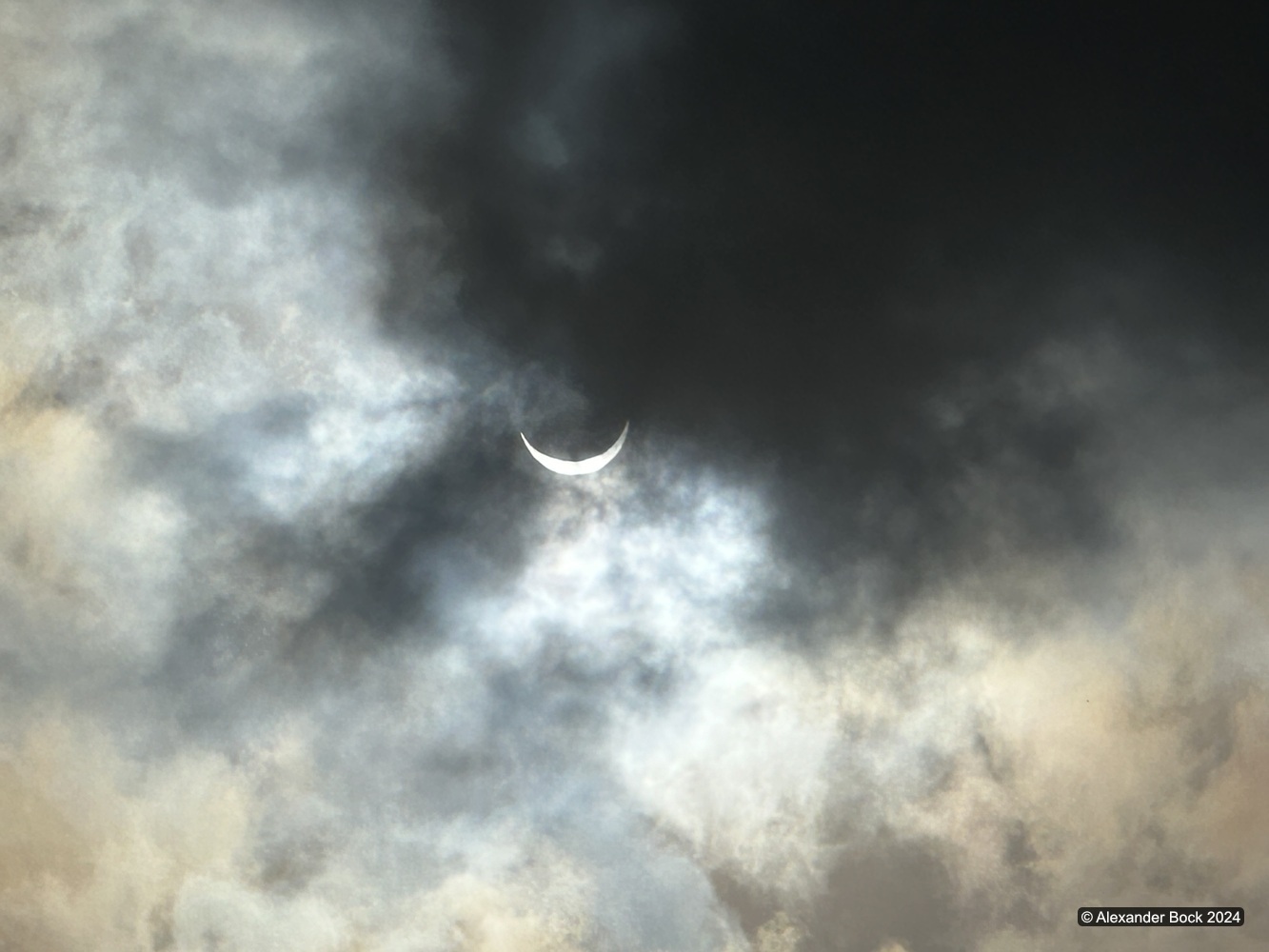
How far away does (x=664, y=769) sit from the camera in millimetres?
19250

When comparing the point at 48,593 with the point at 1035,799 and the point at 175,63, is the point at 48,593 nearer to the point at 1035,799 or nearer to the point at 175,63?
the point at 175,63

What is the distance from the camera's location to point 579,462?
63.5 feet

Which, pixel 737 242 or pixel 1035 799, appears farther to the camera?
pixel 737 242

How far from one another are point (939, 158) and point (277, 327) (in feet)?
52.6

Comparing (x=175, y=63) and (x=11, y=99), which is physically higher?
(x=175, y=63)

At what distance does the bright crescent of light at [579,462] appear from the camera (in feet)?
63.6

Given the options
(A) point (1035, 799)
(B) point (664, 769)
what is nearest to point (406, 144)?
(B) point (664, 769)

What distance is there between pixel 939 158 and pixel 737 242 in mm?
5155

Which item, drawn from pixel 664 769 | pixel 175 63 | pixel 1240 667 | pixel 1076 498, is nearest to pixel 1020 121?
pixel 1076 498

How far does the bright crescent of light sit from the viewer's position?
19375mm

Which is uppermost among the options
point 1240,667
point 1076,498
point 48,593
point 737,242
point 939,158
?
point 939,158

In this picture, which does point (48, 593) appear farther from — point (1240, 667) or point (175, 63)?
point (1240, 667)

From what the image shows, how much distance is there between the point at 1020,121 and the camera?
64.5ft

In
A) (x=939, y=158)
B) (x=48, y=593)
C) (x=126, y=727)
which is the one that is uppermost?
(x=939, y=158)
